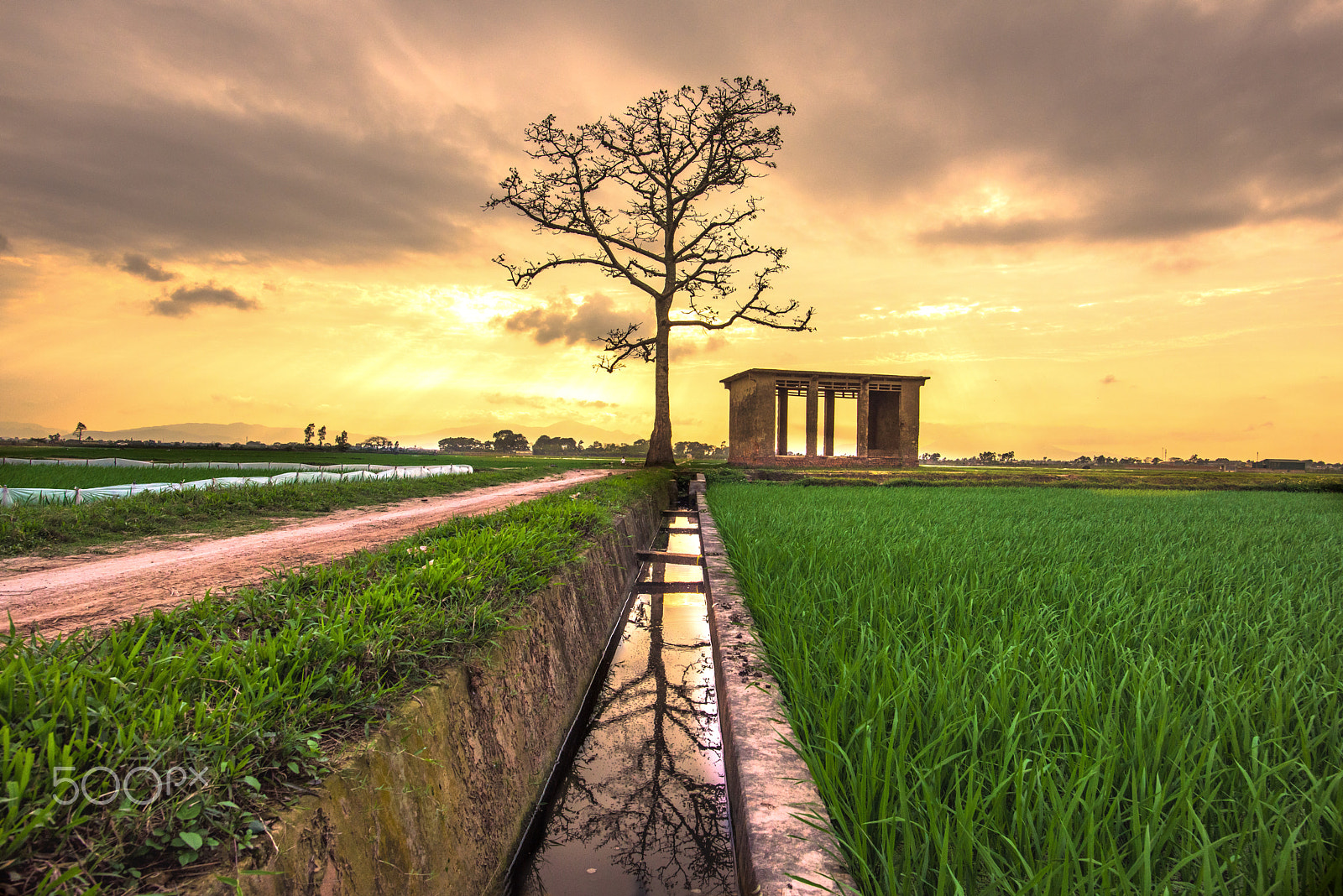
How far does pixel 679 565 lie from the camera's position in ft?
22.4

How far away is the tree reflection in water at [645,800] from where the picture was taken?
1802mm

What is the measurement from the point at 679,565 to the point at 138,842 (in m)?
6.08

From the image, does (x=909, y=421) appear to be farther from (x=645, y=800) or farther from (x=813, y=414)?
(x=645, y=800)

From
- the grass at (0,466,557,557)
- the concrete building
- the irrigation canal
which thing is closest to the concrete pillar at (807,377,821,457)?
the concrete building

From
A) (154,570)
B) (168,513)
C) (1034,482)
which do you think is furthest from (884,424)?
(154,570)

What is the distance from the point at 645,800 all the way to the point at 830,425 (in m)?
23.6

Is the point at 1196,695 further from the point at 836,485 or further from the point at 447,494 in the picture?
the point at 836,485

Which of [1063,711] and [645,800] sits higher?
[1063,711]

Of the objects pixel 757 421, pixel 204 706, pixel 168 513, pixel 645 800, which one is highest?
pixel 757 421

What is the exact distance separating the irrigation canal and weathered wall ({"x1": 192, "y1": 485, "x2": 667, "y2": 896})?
130 millimetres

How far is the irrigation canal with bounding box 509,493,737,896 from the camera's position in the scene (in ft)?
5.92

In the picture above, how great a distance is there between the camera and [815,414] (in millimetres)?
23297

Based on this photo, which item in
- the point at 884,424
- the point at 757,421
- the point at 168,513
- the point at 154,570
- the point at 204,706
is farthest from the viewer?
the point at 884,424

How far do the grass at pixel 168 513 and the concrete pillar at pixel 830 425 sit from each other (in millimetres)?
18769
